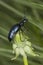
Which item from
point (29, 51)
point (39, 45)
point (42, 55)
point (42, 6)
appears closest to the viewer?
point (29, 51)

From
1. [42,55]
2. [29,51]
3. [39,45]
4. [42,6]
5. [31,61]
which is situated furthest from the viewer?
[31,61]

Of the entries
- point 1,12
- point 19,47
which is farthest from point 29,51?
point 1,12

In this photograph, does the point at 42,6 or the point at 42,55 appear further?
the point at 42,55

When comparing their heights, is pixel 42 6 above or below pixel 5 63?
above

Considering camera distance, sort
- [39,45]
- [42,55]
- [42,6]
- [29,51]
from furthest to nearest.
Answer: [39,45], [42,55], [42,6], [29,51]

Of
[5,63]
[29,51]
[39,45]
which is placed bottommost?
[5,63]

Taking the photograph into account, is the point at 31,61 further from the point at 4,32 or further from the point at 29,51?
the point at 29,51

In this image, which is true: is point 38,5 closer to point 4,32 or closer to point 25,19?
point 25,19

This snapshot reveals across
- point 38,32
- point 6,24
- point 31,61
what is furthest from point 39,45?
point 6,24

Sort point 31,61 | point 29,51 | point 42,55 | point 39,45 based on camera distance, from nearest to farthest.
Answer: point 29,51
point 42,55
point 39,45
point 31,61
